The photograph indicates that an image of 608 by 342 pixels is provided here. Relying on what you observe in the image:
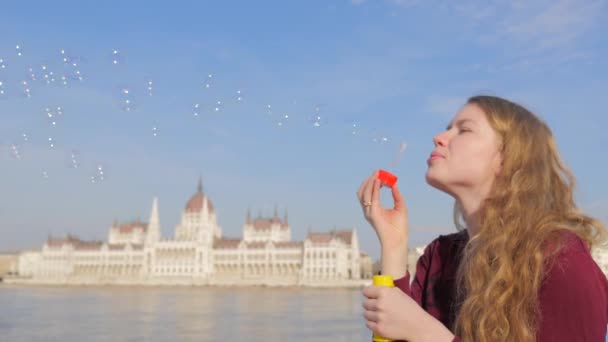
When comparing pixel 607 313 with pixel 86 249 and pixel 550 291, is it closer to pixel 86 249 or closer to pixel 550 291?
pixel 550 291

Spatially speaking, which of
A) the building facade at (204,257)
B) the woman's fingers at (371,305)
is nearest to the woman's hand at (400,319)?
the woman's fingers at (371,305)

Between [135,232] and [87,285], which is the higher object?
[135,232]

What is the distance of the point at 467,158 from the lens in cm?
195

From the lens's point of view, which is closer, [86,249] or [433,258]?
[433,258]

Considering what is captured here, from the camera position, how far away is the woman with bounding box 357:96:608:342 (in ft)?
5.06

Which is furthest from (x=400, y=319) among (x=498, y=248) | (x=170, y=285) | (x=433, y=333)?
(x=170, y=285)

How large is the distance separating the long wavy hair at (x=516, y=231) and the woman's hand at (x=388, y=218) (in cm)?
21

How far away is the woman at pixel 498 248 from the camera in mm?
1541

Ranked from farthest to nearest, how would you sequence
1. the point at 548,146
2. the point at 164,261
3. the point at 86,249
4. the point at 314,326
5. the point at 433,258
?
the point at 86,249 < the point at 164,261 < the point at 314,326 < the point at 433,258 < the point at 548,146

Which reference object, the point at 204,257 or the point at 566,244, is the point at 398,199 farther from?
the point at 204,257

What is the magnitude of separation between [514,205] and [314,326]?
22898 mm

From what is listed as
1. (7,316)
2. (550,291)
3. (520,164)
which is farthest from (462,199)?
(7,316)

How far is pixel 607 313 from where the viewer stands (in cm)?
157

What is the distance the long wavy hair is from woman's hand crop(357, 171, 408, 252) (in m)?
0.21
